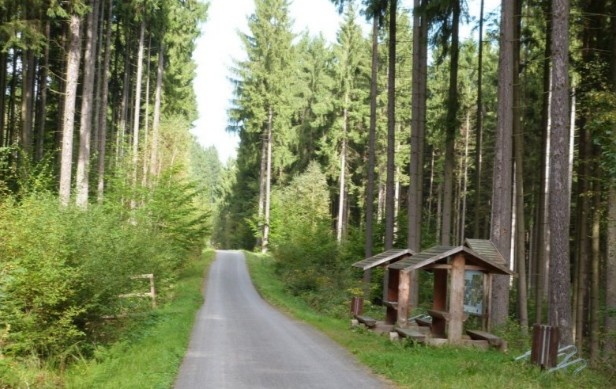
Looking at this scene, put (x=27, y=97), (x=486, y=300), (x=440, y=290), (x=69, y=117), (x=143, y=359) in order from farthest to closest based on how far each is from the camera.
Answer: (x=27, y=97) → (x=69, y=117) → (x=440, y=290) → (x=486, y=300) → (x=143, y=359)

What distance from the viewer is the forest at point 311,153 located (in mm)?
11383

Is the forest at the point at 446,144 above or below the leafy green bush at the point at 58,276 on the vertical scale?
above

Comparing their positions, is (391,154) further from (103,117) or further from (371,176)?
(103,117)

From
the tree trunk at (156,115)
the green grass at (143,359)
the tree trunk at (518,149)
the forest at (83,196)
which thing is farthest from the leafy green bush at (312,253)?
the tree trunk at (156,115)

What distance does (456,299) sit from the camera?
13.3 meters

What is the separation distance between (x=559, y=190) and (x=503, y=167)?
3483 millimetres

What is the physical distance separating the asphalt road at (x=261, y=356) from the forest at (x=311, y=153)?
251 cm

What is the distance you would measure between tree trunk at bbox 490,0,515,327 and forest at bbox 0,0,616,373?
0.05 m

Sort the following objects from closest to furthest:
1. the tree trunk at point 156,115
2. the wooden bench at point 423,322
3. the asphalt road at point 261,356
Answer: the asphalt road at point 261,356, the wooden bench at point 423,322, the tree trunk at point 156,115

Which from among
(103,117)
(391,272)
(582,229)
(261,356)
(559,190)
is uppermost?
(103,117)

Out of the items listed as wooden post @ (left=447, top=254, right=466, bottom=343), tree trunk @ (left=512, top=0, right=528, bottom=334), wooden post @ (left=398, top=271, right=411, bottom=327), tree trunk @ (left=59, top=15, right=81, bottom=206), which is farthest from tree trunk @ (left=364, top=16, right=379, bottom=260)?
tree trunk @ (left=59, top=15, right=81, bottom=206)

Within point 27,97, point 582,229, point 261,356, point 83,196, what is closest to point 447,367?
point 261,356

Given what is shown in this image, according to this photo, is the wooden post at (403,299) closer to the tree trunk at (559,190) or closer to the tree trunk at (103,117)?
the tree trunk at (559,190)

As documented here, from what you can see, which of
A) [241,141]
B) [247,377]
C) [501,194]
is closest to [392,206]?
[501,194]
